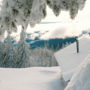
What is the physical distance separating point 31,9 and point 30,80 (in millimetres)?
7163

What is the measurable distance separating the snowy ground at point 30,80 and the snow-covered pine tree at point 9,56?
85.0 ft

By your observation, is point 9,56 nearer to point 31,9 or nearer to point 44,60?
point 31,9

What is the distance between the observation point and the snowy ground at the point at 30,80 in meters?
10.2

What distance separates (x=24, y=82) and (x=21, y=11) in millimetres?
6661

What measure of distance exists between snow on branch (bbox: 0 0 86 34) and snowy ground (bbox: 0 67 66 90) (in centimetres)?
531

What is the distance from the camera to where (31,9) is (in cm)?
480

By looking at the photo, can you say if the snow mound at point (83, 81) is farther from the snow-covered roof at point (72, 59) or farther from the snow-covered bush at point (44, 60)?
the snow-covered bush at point (44, 60)

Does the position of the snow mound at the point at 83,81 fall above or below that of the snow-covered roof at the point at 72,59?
above

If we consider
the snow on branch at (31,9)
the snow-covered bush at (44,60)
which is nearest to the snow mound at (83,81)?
the snow on branch at (31,9)

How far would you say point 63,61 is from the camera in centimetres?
1185

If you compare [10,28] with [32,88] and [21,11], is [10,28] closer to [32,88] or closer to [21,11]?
[21,11]

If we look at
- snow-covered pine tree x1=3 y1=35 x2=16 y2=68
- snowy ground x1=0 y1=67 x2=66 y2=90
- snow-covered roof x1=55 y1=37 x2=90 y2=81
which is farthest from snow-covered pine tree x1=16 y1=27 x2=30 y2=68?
snowy ground x1=0 y1=67 x2=66 y2=90

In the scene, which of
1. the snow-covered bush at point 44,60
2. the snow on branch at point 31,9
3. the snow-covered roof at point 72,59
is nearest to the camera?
the snow on branch at point 31,9

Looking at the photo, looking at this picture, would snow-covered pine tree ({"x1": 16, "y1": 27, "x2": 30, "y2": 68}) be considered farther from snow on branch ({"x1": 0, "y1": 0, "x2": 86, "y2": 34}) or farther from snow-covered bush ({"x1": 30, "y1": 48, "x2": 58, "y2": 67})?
snow on branch ({"x1": 0, "y1": 0, "x2": 86, "y2": 34})
